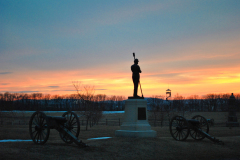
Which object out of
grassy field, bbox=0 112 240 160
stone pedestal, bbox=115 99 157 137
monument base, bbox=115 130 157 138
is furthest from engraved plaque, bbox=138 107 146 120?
grassy field, bbox=0 112 240 160

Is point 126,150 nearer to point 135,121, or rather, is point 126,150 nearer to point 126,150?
point 126,150

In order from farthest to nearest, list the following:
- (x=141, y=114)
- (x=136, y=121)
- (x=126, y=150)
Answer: (x=141, y=114) < (x=136, y=121) < (x=126, y=150)

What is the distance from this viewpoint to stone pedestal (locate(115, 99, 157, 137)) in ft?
49.8

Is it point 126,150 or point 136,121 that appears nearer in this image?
point 126,150

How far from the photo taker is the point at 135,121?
608 inches

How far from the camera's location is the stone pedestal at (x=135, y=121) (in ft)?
49.8

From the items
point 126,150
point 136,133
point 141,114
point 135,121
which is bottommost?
point 126,150

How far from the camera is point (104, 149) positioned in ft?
39.7

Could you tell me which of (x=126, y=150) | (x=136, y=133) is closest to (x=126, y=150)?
(x=126, y=150)

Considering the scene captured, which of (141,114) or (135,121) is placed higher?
(141,114)

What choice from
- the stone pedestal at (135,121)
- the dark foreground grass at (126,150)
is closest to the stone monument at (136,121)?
the stone pedestal at (135,121)

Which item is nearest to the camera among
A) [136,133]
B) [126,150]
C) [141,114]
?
[126,150]

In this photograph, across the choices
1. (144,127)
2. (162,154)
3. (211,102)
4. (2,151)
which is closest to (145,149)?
(162,154)

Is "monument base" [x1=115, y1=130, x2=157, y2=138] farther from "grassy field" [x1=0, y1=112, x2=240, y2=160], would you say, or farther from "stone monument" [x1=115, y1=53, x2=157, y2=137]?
"grassy field" [x1=0, y1=112, x2=240, y2=160]
